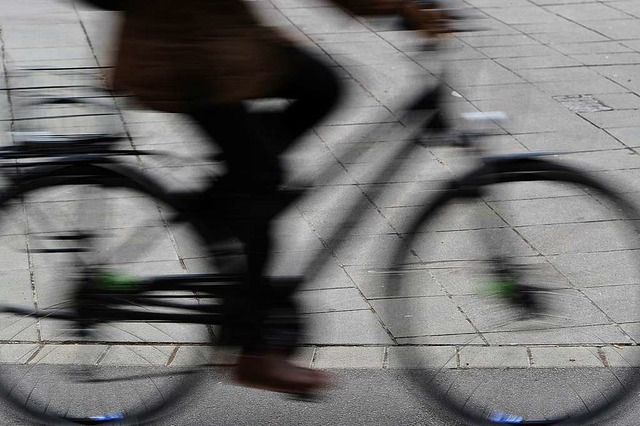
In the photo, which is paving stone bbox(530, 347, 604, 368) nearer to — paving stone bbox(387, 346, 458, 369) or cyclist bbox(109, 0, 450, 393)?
paving stone bbox(387, 346, 458, 369)

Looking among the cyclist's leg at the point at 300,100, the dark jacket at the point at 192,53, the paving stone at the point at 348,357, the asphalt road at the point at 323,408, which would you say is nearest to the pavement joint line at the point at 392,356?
the paving stone at the point at 348,357

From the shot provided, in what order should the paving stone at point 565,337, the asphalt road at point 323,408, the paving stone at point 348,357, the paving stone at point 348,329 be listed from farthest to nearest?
1. the paving stone at point 348,329
2. the paving stone at point 348,357
3. the asphalt road at point 323,408
4. the paving stone at point 565,337

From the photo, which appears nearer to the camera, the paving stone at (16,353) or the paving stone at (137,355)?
the paving stone at (137,355)

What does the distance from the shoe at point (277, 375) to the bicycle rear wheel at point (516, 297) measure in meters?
0.39

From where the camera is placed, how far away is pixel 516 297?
3.39 metres

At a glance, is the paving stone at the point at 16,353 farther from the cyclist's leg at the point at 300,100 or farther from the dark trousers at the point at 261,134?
the cyclist's leg at the point at 300,100

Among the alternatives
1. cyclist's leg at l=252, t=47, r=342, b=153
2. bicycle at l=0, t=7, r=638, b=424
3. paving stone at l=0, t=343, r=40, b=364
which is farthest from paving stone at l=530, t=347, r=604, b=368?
paving stone at l=0, t=343, r=40, b=364

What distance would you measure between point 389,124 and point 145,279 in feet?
3.10

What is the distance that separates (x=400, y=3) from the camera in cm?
296

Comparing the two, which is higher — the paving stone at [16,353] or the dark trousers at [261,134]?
the dark trousers at [261,134]

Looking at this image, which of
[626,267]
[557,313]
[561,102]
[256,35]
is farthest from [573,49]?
[256,35]

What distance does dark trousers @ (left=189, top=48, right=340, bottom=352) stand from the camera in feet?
10.3

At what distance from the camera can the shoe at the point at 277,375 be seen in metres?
3.35

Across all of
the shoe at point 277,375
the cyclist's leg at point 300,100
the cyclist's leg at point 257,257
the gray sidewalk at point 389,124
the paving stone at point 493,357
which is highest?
the cyclist's leg at point 300,100
